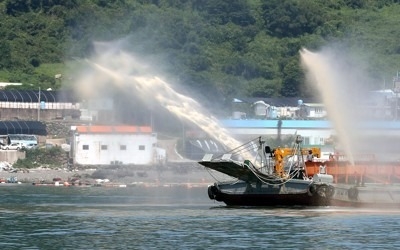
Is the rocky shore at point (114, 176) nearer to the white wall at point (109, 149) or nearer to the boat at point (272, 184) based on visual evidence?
the white wall at point (109, 149)

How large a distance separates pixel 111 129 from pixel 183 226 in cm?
7271

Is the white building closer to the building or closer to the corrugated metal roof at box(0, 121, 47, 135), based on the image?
the corrugated metal roof at box(0, 121, 47, 135)

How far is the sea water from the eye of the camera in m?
74.6

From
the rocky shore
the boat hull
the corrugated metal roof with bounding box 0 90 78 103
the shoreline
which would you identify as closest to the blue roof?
the rocky shore

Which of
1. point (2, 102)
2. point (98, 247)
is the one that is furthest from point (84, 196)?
point (2, 102)

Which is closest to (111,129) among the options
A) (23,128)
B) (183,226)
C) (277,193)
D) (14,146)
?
(14,146)

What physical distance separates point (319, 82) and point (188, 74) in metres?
91.7

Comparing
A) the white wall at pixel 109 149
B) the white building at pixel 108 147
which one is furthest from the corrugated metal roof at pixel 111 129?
the white wall at pixel 109 149

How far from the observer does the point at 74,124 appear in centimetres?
17200

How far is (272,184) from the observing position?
96.2 metres

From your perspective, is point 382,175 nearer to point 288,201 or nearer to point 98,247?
point 288,201

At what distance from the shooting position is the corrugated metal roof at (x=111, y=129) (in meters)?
154

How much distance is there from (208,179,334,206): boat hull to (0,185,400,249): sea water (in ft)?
2.54

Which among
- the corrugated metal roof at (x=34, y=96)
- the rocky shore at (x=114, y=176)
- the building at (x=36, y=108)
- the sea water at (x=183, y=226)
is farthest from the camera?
the corrugated metal roof at (x=34, y=96)
